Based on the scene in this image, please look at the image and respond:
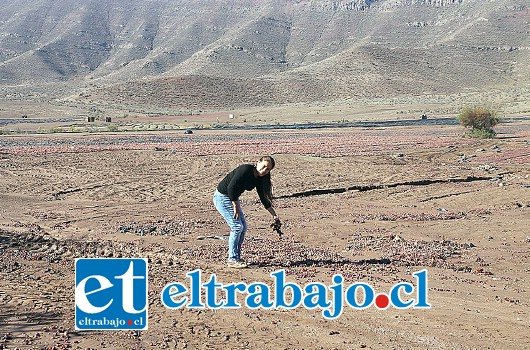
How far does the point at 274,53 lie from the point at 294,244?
158m

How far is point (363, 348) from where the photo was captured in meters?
6.92

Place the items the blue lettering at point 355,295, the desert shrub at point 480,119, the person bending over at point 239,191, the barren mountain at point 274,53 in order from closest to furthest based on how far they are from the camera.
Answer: the blue lettering at point 355,295
the person bending over at point 239,191
the desert shrub at point 480,119
the barren mountain at point 274,53

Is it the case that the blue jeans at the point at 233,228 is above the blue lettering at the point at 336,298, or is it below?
above

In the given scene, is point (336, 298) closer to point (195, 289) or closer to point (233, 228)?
point (195, 289)

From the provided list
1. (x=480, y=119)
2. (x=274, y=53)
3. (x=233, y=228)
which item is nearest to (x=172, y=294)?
(x=233, y=228)

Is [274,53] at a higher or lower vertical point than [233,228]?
higher

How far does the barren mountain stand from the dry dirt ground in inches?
3379

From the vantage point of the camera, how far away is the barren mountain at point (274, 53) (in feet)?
387

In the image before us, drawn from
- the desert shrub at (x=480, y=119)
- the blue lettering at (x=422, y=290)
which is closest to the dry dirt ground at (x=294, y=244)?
the blue lettering at (x=422, y=290)

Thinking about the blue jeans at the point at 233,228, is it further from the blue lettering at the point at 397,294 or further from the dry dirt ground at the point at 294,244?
the blue lettering at the point at 397,294

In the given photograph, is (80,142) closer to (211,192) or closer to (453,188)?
(211,192)

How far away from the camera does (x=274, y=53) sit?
549 ft

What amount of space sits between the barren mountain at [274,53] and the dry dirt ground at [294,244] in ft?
282

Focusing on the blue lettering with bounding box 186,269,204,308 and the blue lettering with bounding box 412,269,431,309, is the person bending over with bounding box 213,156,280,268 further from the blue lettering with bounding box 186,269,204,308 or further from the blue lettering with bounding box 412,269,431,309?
the blue lettering with bounding box 412,269,431,309
